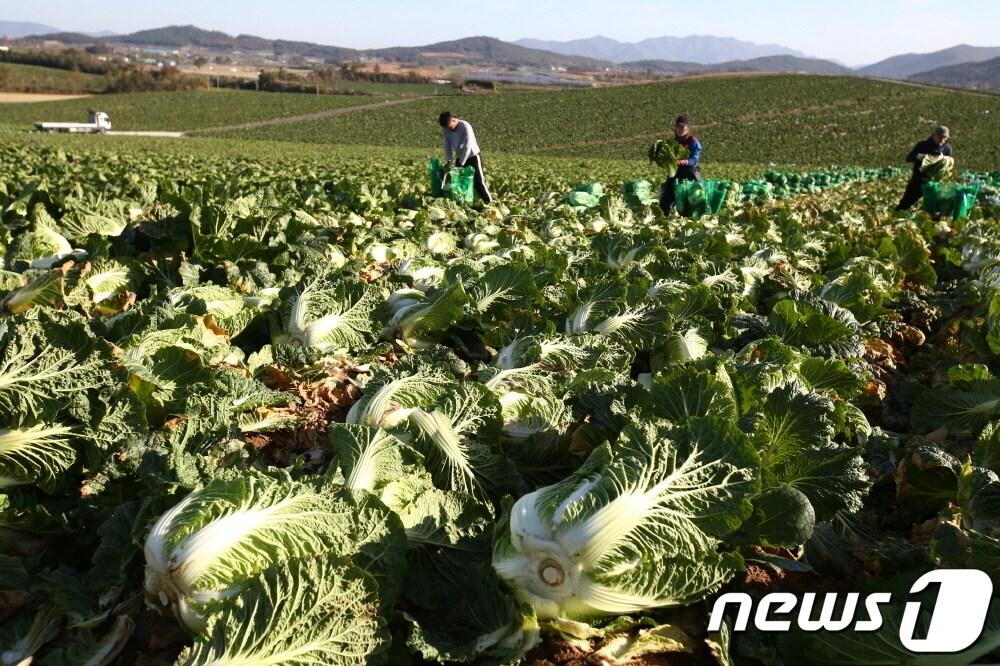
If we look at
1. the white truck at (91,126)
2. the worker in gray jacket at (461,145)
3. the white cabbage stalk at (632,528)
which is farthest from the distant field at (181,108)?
the white cabbage stalk at (632,528)

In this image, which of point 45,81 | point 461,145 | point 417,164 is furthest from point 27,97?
point 461,145

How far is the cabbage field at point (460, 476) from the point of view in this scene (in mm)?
2039

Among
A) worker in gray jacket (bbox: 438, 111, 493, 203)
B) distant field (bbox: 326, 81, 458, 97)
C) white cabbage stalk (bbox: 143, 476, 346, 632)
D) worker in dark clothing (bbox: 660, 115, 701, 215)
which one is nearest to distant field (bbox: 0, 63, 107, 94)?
distant field (bbox: 326, 81, 458, 97)

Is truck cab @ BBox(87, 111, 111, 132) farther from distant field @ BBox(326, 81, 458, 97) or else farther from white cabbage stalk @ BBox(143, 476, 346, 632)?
white cabbage stalk @ BBox(143, 476, 346, 632)

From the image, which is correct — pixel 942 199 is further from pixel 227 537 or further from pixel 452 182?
pixel 227 537

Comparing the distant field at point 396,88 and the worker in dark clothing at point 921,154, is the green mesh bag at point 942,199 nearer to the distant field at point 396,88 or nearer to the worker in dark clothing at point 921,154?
the worker in dark clothing at point 921,154

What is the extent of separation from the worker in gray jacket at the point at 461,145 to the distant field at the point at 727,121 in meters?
43.2

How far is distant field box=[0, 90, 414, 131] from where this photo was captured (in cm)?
7519

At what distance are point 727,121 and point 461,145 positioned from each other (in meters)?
60.2

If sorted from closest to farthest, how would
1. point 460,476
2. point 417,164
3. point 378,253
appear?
point 460,476, point 378,253, point 417,164

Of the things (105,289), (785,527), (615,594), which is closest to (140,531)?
(615,594)

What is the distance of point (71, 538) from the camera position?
2676 millimetres

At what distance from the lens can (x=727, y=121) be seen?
218 feet

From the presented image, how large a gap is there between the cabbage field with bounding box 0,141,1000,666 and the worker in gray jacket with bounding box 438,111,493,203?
353 inches
